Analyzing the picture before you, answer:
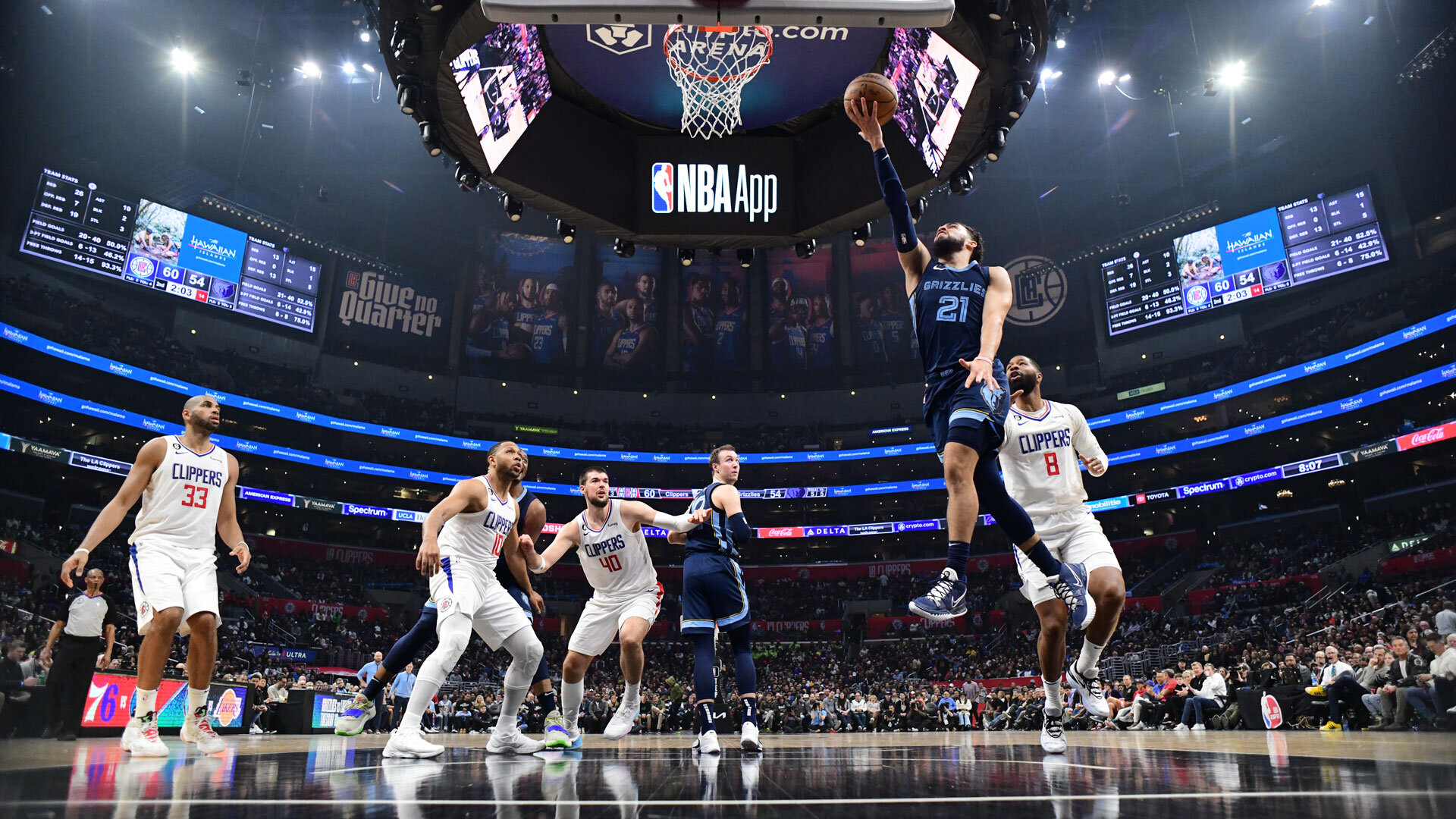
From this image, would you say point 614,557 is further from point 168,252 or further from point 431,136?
point 168,252

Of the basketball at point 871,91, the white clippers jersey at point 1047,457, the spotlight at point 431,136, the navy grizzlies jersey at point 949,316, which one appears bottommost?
the white clippers jersey at point 1047,457

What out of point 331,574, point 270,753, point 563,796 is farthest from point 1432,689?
point 331,574

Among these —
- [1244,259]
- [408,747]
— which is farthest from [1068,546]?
[1244,259]

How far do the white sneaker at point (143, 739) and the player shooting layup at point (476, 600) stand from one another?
1422mm

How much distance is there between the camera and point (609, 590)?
6.95m

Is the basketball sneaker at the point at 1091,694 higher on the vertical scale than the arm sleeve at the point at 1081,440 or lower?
lower

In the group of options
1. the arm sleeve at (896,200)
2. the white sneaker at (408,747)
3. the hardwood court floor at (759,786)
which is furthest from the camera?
the white sneaker at (408,747)

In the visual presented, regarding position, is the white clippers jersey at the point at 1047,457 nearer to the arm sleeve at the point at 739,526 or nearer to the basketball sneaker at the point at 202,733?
the arm sleeve at the point at 739,526

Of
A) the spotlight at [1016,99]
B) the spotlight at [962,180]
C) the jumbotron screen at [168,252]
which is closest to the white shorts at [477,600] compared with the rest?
the spotlight at [962,180]

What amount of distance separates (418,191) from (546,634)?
21.6 m

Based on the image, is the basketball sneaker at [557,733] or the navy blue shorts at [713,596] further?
the navy blue shorts at [713,596]

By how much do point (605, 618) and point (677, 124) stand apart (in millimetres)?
5221

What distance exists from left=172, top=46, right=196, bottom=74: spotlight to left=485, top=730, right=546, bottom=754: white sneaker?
107 feet

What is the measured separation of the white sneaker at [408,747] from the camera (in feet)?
16.9
